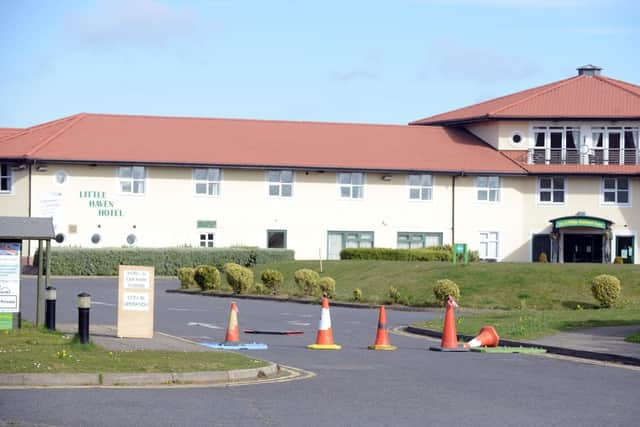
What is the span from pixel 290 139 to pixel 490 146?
1074 centimetres

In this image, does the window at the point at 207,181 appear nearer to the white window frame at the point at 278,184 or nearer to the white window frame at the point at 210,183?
the white window frame at the point at 210,183

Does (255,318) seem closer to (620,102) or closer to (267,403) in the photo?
(267,403)

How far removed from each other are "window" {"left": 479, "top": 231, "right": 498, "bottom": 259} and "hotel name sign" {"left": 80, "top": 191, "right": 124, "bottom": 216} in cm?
1842

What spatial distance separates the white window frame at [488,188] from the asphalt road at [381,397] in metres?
40.6

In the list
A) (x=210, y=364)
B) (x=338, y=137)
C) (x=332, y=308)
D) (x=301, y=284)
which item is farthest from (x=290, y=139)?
(x=210, y=364)

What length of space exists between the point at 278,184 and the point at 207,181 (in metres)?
3.59

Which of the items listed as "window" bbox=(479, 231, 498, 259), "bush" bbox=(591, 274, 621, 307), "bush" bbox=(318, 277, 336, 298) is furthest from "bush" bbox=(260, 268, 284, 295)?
"window" bbox=(479, 231, 498, 259)

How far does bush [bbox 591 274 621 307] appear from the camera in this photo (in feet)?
106

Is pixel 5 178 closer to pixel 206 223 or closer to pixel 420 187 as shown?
pixel 206 223

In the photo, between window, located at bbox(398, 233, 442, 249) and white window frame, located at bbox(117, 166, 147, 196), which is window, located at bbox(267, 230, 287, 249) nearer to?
window, located at bbox(398, 233, 442, 249)

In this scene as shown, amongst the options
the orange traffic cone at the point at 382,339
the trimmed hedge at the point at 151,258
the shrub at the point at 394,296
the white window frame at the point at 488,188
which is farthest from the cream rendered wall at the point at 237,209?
the orange traffic cone at the point at 382,339

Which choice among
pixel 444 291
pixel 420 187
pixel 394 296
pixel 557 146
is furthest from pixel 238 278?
pixel 557 146

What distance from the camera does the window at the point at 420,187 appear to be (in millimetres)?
61344

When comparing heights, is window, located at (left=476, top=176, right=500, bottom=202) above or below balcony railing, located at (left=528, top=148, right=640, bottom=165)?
below
